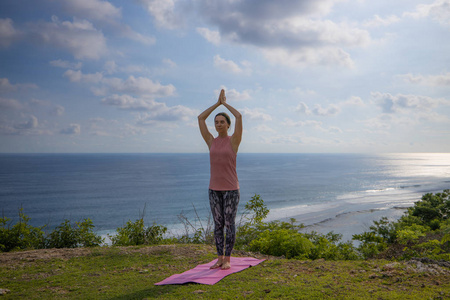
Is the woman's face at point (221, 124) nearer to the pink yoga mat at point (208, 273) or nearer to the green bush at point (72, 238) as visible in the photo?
the pink yoga mat at point (208, 273)

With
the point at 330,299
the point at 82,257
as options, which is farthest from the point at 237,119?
the point at 82,257

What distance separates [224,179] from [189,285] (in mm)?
1703

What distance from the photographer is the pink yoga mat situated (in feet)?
14.6

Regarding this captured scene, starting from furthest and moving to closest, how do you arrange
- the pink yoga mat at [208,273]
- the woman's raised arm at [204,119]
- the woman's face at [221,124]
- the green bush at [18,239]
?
the green bush at [18,239] → the woman's raised arm at [204,119] → the woman's face at [221,124] → the pink yoga mat at [208,273]

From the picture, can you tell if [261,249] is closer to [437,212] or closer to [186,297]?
[186,297]

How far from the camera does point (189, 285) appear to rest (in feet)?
14.1

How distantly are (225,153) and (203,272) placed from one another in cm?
200

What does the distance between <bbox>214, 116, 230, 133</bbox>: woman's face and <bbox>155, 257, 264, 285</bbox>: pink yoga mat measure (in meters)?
2.35

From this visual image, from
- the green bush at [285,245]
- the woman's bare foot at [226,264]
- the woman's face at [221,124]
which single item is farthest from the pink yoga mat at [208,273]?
the woman's face at [221,124]

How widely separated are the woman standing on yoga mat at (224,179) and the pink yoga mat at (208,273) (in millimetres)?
183

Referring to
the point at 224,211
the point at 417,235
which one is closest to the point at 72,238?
the point at 224,211

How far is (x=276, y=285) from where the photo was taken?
13.8ft

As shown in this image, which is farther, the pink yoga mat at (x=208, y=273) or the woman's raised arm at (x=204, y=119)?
the woman's raised arm at (x=204, y=119)

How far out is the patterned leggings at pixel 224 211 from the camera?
16.4 ft
